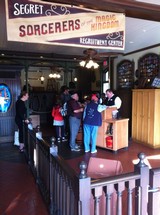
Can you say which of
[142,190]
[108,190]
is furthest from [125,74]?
[108,190]

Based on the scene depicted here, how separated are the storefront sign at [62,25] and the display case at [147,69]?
3.73 metres

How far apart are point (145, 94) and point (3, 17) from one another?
4.06 meters

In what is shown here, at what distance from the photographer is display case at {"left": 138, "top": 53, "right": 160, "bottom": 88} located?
19.8 ft

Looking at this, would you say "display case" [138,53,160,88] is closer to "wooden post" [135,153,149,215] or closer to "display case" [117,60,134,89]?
"display case" [117,60,134,89]

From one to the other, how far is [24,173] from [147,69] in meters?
4.75

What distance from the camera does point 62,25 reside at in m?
2.38

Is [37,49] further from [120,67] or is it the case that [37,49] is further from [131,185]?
[131,185]

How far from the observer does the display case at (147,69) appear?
605 cm

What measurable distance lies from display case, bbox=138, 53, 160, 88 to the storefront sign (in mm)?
3731

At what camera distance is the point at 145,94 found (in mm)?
5750

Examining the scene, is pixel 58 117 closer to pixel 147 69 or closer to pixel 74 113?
pixel 74 113

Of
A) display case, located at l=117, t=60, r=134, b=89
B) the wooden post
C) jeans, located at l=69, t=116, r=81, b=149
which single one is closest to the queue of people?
jeans, located at l=69, t=116, r=81, b=149

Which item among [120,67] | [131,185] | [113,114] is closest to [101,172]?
[131,185]

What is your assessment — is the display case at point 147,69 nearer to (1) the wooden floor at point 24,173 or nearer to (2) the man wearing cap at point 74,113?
(1) the wooden floor at point 24,173
